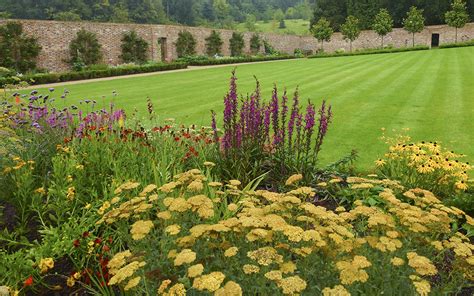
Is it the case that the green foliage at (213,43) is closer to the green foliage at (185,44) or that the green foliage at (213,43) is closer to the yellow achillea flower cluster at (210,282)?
the green foliage at (185,44)

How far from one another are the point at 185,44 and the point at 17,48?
15642 millimetres

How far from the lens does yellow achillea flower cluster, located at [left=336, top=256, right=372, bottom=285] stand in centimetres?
222

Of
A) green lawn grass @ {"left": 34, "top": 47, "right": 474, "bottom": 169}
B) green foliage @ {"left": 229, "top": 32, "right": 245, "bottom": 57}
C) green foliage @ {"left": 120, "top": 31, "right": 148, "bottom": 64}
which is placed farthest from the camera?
green foliage @ {"left": 229, "top": 32, "right": 245, "bottom": 57}

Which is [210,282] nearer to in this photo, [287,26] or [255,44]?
[255,44]

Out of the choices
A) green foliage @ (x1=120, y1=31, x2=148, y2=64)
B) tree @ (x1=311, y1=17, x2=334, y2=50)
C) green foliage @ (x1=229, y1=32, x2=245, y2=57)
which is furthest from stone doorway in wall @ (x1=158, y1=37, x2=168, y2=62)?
tree @ (x1=311, y1=17, x2=334, y2=50)

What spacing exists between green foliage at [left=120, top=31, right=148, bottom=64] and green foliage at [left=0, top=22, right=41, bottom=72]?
7.33 m

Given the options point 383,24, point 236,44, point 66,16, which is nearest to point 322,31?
point 383,24

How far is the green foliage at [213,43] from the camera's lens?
4069 cm

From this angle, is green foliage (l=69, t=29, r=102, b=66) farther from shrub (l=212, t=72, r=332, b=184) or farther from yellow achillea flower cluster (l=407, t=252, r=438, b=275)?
yellow achillea flower cluster (l=407, t=252, r=438, b=275)

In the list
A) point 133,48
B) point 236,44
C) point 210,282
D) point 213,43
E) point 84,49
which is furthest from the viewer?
point 236,44

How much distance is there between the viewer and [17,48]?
25.0 meters

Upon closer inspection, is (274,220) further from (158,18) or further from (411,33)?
(158,18)

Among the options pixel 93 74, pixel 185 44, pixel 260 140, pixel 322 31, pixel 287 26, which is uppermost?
pixel 287 26

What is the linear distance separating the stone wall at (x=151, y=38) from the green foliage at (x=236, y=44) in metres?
0.51
